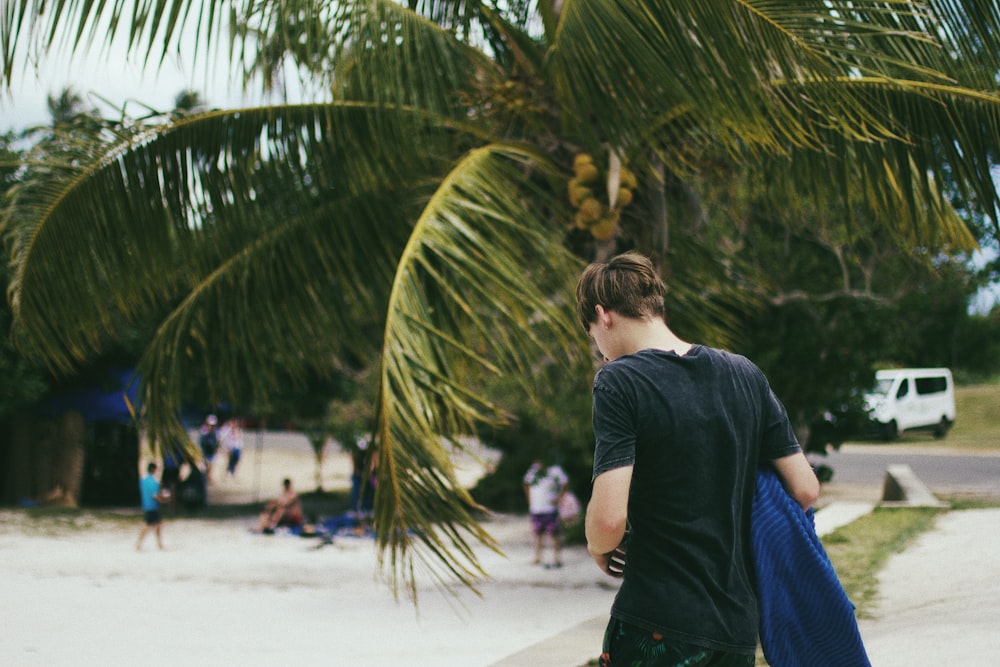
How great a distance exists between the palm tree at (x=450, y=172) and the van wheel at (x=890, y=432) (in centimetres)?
1506

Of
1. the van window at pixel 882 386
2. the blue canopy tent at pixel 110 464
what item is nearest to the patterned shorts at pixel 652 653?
the van window at pixel 882 386

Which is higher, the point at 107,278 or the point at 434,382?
the point at 107,278

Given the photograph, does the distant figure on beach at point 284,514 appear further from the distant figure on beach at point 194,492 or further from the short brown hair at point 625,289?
the short brown hair at point 625,289

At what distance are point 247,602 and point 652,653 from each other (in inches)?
391

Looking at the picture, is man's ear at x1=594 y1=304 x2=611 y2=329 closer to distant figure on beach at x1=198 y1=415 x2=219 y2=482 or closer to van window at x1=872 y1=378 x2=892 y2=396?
van window at x1=872 y1=378 x2=892 y2=396

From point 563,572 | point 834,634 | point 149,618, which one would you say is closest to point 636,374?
point 834,634

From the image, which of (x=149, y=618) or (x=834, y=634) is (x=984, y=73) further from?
(x=149, y=618)

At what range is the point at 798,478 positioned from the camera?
221 cm

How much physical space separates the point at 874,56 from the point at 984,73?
2.47 feet

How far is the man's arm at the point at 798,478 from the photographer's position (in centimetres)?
221

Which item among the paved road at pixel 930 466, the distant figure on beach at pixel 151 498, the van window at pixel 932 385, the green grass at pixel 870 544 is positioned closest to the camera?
the green grass at pixel 870 544

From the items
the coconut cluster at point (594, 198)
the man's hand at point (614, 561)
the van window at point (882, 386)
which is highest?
the coconut cluster at point (594, 198)

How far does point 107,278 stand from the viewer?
5.95 m

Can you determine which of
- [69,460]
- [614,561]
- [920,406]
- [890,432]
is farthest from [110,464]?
[614,561]
